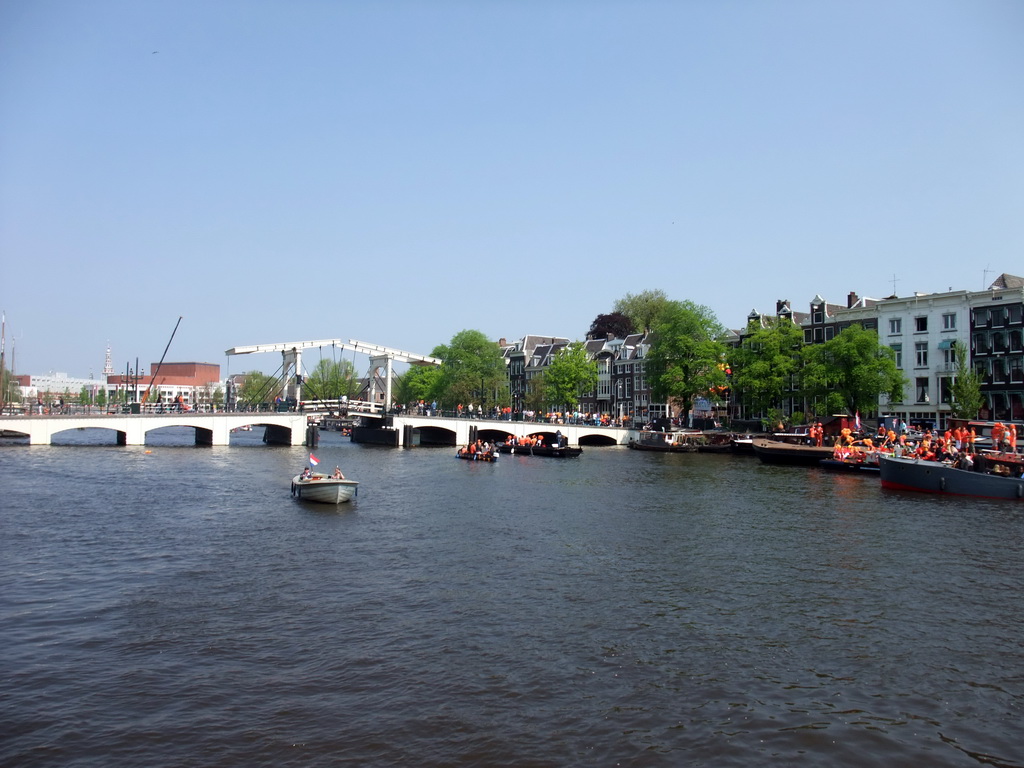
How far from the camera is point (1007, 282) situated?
7775cm

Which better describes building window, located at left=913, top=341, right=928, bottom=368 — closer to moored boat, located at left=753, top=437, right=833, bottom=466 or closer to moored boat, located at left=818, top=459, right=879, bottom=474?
moored boat, located at left=753, top=437, right=833, bottom=466

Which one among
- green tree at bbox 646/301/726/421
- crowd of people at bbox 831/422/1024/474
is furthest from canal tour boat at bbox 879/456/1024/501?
green tree at bbox 646/301/726/421

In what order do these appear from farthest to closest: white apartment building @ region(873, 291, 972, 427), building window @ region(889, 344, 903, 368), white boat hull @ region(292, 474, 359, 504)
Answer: building window @ region(889, 344, 903, 368), white apartment building @ region(873, 291, 972, 427), white boat hull @ region(292, 474, 359, 504)

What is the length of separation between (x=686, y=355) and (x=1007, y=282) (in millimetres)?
32343

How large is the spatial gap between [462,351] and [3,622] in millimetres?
107840

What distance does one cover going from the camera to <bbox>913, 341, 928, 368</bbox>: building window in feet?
265

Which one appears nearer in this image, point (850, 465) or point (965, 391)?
point (850, 465)

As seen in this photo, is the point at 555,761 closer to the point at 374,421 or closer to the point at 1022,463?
the point at 1022,463

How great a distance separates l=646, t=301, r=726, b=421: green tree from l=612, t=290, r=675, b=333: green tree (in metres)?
33.1

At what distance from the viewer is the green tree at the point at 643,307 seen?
444 feet

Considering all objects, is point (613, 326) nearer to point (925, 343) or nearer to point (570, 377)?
point (570, 377)

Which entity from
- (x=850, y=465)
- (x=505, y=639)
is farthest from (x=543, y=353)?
(x=505, y=639)

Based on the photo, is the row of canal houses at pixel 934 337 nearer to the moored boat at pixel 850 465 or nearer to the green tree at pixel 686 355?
the green tree at pixel 686 355

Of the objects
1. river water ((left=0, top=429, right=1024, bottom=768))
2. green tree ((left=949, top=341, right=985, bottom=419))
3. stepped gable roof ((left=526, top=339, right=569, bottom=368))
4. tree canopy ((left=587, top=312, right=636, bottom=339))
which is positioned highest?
tree canopy ((left=587, top=312, right=636, bottom=339))
